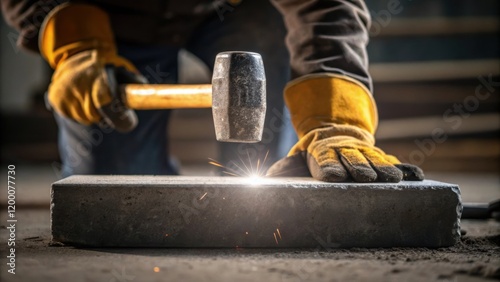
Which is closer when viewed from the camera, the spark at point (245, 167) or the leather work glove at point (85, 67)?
the leather work glove at point (85, 67)

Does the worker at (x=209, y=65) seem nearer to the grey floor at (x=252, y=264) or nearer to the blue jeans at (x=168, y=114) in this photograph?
the blue jeans at (x=168, y=114)

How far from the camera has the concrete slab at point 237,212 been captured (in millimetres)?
1485

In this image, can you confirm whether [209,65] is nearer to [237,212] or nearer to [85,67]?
[85,67]

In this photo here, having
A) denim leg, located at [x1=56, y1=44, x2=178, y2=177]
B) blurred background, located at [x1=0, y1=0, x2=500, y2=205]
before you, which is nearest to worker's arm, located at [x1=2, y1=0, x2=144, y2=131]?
A: denim leg, located at [x1=56, y1=44, x2=178, y2=177]

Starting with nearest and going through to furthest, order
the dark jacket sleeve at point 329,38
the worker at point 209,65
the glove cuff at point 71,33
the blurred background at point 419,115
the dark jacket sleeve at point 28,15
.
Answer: the worker at point 209,65, the dark jacket sleeve at point 329,38, the glove cuff at point 71,33, the dark jacket sleeve at point 28,15, the blurred background at point 419,115

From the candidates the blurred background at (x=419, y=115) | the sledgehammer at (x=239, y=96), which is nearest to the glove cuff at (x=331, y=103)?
the sledgehammer at (x=239, y=96)

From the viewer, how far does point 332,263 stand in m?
1.32

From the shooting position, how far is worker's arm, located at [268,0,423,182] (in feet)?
5.28

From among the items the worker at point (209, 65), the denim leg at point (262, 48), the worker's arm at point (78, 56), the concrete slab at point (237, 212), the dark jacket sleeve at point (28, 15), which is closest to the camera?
the concrete slab at point (237, 212)

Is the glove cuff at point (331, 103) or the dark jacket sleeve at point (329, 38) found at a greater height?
the dark jacket sleeve at point (329, 38)

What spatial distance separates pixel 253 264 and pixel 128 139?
1.46 meters

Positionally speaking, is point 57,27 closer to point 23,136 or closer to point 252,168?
point 252,168

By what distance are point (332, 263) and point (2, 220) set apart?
1313mm

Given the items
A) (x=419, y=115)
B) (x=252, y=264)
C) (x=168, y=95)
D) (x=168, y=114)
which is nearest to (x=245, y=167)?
(x=168, y=114)
